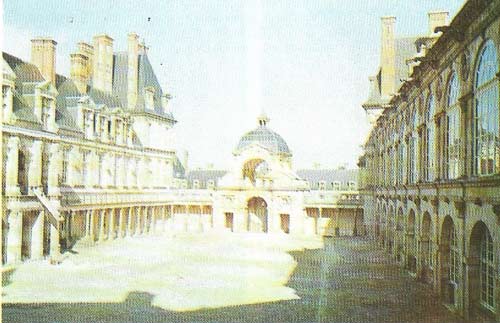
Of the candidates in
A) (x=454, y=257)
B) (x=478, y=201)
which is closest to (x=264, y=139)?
(x=454, y=257)

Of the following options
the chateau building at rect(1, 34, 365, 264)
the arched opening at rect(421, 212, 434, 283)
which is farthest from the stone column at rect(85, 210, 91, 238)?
the arched opening at rect(421, 212, 434, 283)

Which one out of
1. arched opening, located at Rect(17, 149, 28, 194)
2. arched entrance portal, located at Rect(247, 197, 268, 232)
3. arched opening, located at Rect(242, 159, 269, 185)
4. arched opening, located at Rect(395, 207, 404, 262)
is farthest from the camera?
arched entrance portal, located at Rect(247, 197, 268, 232)

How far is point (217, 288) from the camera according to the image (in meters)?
24.6

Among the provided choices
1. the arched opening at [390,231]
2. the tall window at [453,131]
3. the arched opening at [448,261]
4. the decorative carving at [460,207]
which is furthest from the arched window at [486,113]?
the arched opening at [390,231]

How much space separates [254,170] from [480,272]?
44676 mm

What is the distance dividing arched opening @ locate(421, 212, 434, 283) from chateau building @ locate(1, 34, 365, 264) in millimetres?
20429

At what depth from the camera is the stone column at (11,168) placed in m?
29.9

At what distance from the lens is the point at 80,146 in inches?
1598

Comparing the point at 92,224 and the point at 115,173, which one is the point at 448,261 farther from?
the point at 115,173

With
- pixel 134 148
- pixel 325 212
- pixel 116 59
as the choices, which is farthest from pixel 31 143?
pixel 325 212

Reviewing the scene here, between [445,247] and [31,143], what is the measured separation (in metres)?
24.6

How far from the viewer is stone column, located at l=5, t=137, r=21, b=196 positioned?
29938 millimetres

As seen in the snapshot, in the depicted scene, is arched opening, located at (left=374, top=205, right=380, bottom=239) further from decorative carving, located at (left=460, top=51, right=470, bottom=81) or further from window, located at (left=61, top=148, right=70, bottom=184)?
decorative carving, located at (left=460, top=51, right=470, bottom=81)

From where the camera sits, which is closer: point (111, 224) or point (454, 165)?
point (454, 165)
